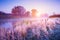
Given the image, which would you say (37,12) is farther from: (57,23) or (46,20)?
(57,23)

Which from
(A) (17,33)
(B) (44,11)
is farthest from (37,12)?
(A) (17,33)

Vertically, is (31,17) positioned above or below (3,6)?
below

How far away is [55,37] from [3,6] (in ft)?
2.55

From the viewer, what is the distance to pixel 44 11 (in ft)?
4.92

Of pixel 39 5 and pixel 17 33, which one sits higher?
pixel 39 5

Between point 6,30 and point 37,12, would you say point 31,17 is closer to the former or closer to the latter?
point 37,12

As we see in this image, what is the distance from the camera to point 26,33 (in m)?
1.42

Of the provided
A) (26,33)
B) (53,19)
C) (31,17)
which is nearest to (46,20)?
(53,19)

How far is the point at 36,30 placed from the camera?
1.45m

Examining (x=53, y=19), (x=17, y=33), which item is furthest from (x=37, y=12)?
(x=17, y=33)

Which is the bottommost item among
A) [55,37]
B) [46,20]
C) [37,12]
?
[55,37]

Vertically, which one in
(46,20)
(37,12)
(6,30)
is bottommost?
(6,30)

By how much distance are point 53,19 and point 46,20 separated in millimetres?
93

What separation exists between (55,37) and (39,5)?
18.4 inches
